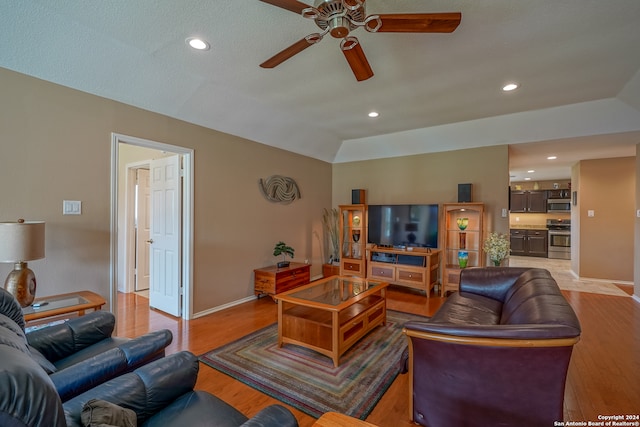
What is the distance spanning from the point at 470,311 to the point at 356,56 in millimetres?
2320

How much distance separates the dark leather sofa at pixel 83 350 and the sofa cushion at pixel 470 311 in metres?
2.04

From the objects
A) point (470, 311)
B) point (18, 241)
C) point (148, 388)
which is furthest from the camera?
point (470, 311)

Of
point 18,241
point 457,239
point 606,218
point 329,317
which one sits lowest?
point 329,317

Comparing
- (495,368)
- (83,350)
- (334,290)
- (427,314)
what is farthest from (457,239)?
(83,350)

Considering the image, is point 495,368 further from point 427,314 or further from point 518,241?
point 518,241

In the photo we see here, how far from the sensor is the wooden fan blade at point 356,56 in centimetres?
181

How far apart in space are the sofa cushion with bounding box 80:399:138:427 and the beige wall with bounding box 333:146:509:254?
16.2 feet

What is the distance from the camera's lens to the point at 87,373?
129 centimetres

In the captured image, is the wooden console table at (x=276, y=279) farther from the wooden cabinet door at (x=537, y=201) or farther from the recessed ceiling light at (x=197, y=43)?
the wooden cabinet door at (x=537, y=201)

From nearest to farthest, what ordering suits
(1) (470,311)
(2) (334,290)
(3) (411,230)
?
(1) (470,311), (2) (334,290), (3) (411,230)

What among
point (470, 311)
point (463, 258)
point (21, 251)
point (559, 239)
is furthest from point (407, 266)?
point (559, 239)

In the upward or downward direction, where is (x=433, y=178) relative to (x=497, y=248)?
upward

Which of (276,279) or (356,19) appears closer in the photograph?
(356,19)

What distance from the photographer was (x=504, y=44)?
7.84 ft
